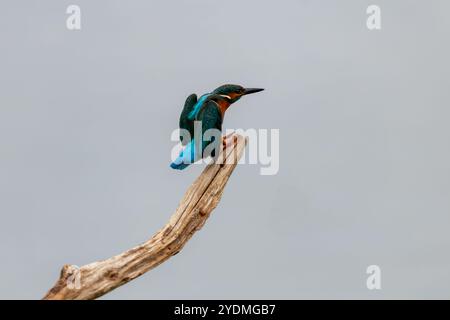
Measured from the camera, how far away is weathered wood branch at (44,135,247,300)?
13078 millimetres

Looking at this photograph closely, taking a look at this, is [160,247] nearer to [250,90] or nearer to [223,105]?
[223,105]

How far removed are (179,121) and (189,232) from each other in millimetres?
2210


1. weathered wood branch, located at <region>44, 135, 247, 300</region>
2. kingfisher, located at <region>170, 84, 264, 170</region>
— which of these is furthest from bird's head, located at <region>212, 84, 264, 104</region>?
weathered wood branch, located at <region>44, 135, 247, 300</region>

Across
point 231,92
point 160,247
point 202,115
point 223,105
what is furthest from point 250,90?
point 160,247

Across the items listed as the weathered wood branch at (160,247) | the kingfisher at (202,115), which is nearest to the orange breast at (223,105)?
the kingfisher at (202,115)

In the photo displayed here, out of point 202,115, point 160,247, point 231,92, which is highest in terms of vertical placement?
point 231,92

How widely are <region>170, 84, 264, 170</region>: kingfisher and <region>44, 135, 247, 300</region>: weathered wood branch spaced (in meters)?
0.36

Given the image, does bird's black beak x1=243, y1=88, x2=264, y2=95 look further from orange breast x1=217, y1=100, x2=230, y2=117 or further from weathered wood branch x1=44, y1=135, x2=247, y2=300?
weathered wood branch x1=44, y1=135, x2=247, y2=300

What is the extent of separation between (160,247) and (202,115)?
102 inches

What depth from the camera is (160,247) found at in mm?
13977

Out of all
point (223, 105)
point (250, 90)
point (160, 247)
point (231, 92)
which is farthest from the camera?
point (250, 90)

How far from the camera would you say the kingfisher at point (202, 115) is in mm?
15039

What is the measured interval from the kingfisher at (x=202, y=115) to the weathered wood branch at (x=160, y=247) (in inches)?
14.1
